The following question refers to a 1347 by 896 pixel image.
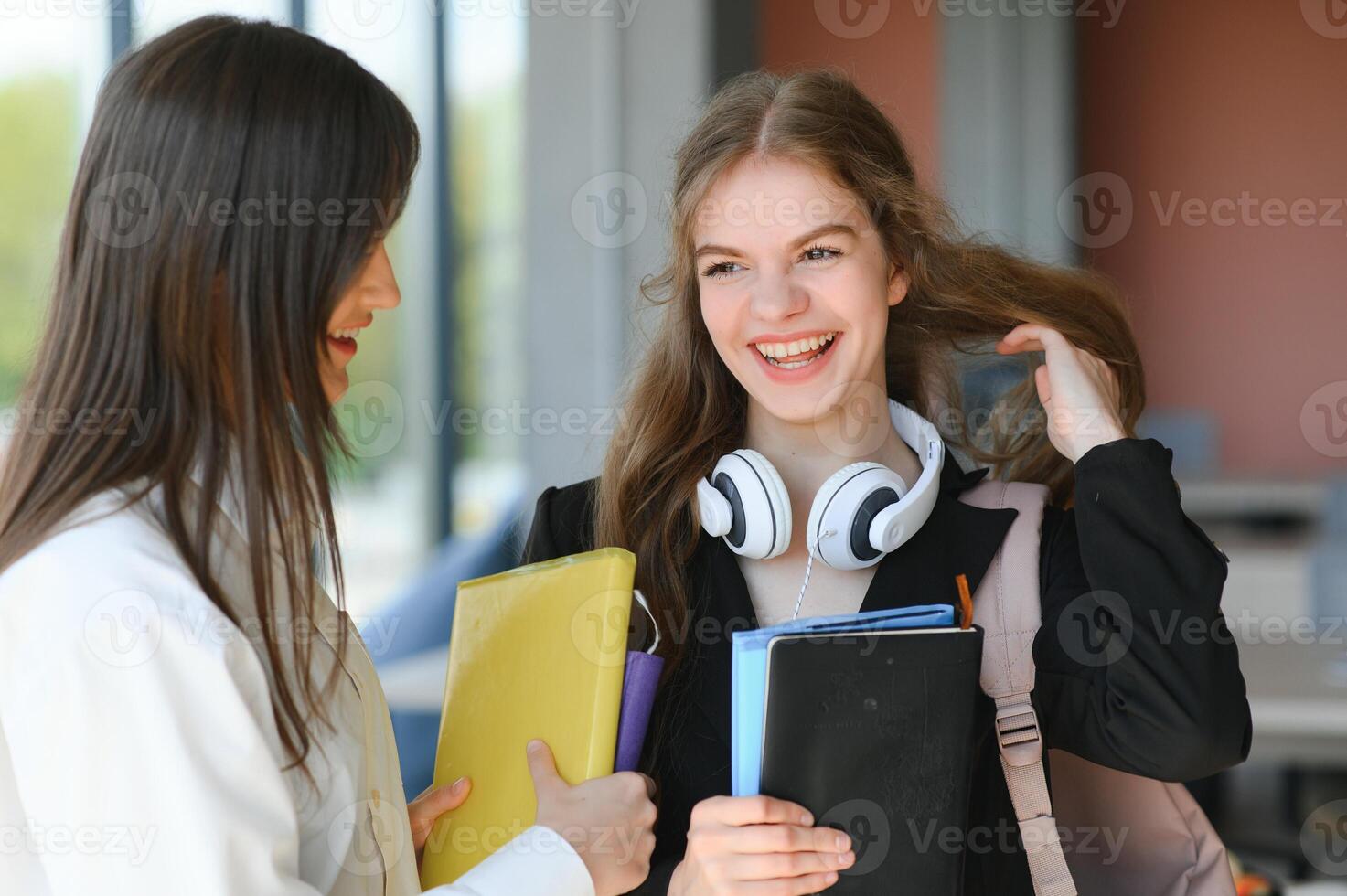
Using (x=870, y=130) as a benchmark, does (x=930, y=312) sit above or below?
below

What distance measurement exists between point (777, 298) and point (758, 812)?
605 mm

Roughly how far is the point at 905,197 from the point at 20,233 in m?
2.97

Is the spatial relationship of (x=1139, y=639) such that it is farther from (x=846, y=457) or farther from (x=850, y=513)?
(x=846, y=457)

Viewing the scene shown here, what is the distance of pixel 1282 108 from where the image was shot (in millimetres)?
6871

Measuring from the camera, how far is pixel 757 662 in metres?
1.23

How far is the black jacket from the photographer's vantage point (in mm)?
1400

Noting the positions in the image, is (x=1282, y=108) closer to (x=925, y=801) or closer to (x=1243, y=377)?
(x=1243, y=377)

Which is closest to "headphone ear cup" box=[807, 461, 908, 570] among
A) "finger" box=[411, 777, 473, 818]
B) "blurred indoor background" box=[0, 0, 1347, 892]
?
"finger" box=[411, 777, 473, 818]

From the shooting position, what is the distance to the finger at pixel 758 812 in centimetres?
124

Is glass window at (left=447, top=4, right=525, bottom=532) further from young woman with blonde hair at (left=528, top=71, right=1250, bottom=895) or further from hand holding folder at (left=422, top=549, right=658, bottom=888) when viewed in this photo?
hand holding folder at (left=422, top=549, right=658, bottom=888)

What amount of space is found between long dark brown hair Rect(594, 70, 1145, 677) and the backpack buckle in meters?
0.39

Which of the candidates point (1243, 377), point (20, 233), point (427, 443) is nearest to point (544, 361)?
point (20, 233)

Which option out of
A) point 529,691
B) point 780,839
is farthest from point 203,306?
point 780,839

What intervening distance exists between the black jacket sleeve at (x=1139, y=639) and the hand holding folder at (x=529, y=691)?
1.54 feet
